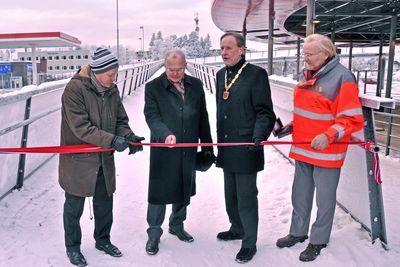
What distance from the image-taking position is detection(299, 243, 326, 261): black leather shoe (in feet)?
10.5

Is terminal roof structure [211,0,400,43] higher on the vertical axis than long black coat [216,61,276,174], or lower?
higher

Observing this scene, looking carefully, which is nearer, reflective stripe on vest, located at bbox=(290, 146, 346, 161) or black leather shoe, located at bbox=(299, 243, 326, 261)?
reflective stripe on vest, located at bbox=(290, 146, 346, 161)

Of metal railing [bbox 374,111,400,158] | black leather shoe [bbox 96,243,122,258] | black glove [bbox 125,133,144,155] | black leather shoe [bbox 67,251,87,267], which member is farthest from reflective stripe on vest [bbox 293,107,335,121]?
metal railing [bbox 374,111,400,158]

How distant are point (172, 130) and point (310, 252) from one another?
143 cm

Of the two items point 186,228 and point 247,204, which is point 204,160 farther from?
point 186,228

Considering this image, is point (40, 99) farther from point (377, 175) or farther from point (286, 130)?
point (377, 175)

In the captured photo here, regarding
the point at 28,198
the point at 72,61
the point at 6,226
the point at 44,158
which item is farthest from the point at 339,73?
the point at 72,61

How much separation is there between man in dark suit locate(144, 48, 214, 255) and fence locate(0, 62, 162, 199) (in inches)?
62.0

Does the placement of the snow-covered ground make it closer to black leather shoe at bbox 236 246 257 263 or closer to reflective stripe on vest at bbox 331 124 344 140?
black leather shoe at bbox 236 246 257 263

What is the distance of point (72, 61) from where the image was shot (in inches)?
2667

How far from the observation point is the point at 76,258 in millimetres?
3133

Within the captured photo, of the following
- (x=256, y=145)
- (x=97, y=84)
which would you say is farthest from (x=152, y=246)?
(x=97, y=84)

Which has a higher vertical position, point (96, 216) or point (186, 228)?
point (96, 216)

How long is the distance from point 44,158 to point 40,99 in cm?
112
